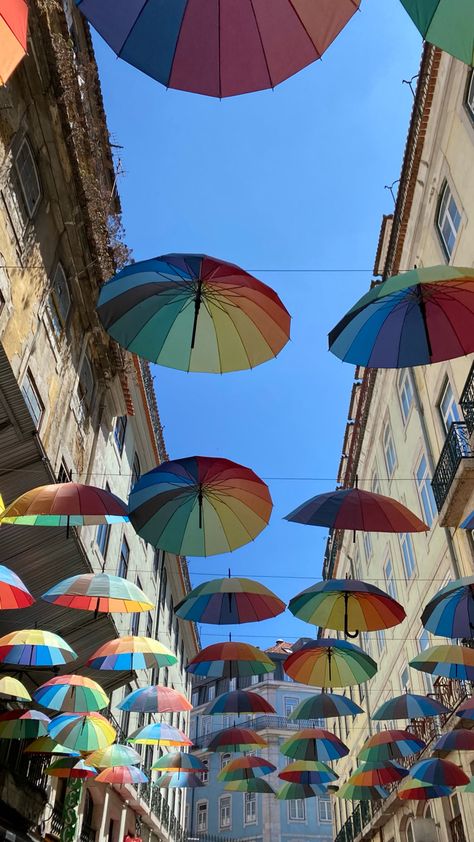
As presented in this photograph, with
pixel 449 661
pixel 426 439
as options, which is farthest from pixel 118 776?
pixel 426 439

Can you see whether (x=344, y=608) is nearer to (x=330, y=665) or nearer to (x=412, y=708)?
(x=330, y=665)

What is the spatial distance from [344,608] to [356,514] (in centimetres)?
272

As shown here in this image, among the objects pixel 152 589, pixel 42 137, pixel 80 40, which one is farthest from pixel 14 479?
pixel 152 589

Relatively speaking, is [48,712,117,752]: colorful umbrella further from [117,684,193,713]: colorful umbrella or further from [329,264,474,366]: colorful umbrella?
[329,264,474,366]: colorful umbrella

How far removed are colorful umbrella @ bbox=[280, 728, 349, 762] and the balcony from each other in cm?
608

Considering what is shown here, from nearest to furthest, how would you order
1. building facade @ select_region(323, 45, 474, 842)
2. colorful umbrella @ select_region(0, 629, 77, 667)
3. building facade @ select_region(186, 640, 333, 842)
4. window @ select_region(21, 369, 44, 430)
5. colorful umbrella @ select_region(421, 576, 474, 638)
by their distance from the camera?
colorful umbrella @ select_region(421, 576, 474, 638) < colorful umbrella @ select_region(0, 629, 77, 667) < window @ select_region(21, 369, 44, 430) < building facade @ select_region(323, 45, 474, 842) < building facade @ select_region(186, 640, 333, 842)

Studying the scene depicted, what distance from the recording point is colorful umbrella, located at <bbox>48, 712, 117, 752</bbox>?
37.7 feet

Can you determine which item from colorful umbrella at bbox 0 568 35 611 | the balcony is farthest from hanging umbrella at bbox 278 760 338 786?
colorful umbrella at bbox 0 568 35 611

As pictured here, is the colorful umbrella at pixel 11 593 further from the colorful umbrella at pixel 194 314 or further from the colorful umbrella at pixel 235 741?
the colorful umbrella at pixel 235 741

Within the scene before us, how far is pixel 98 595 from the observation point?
9.95m

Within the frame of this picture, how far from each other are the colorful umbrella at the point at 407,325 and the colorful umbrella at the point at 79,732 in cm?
878

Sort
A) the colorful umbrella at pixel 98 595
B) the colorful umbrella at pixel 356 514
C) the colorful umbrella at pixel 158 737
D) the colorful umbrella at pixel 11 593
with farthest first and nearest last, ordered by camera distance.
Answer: the colorful umbrella at pixel 158 737 → the colorful umbrella at pixel 98 595 → the colorful umbrella at pixel 356 514 → the colorful umbrella at pixel 11 593

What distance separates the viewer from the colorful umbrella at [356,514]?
863 centimetres

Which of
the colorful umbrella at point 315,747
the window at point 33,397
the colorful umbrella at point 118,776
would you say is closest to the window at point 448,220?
the window at point 33,397
